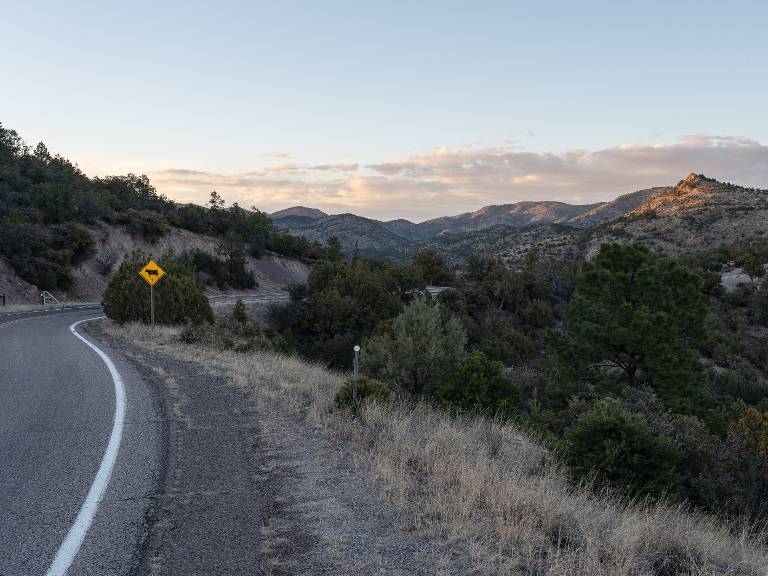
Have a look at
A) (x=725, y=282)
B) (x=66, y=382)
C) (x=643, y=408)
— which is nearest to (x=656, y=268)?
(x=643, y=408)

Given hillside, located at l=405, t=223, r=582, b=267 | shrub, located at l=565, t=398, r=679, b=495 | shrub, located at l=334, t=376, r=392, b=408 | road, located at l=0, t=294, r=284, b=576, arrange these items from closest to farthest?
1. road, located at l=0, t=294, r=284, b=576
2. shrub, located at l=334, t=376, r=392, b=408
3. shrub, located at l=565, t=398, r=679, b=495
4. hillside, located at l=405, t=223, r=582, b=267

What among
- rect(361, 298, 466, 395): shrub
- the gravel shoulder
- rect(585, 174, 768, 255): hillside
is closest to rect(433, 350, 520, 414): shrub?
rect(361, 298, 466, 395): shrub

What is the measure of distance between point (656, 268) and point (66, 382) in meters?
25.9

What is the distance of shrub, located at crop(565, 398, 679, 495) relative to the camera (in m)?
9.52

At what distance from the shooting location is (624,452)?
9.76 m

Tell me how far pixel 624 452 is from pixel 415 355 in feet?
53.4

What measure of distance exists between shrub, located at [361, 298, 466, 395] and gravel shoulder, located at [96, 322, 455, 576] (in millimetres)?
17066

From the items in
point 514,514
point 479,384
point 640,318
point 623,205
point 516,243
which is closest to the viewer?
point 514,514

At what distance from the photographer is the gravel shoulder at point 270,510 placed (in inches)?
165

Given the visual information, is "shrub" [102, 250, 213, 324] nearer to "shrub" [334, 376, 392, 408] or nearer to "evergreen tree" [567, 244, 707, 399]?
"shrub" [334, 376, 392, 408]

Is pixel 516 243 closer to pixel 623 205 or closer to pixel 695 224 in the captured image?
pixel 695 224

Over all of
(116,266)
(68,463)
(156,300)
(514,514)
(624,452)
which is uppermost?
(514,514)

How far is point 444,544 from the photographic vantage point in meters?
4.54

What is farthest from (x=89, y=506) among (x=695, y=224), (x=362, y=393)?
(x=695, y=224)
